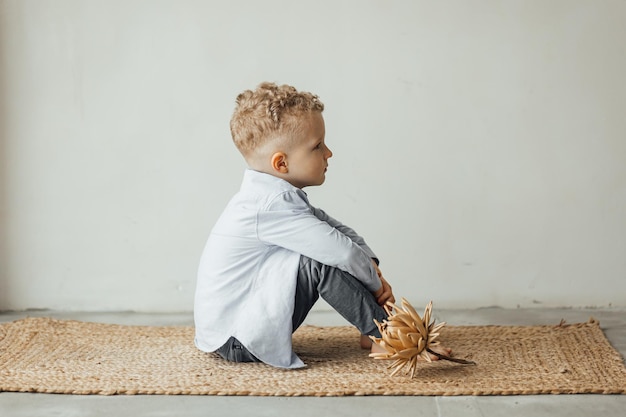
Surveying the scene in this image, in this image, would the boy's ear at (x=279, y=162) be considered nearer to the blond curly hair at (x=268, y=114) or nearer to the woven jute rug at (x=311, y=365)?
the blond curly hair at (x=268, y=114)

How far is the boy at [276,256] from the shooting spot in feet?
5.76

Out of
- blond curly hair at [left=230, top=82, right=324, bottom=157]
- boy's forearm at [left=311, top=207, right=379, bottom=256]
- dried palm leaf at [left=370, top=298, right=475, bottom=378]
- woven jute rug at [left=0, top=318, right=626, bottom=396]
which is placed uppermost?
blond curly hair at [left=230, top=82, right=324, bottom=157]

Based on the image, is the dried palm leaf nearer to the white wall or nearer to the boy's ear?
the boy's ear

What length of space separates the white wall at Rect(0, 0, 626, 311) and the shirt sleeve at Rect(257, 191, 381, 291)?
0.65 m

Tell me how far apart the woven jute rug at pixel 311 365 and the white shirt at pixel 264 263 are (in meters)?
0.07

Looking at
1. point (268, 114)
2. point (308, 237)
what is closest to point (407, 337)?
point (308, 237)

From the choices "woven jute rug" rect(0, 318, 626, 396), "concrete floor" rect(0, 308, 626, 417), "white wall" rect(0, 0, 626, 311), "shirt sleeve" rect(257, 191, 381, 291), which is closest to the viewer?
"concrete floor" rect(0, 308, 626, 417)

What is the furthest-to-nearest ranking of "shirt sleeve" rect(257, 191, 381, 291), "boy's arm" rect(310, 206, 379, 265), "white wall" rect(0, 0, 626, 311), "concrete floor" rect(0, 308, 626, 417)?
"white wall" rect(0, 0, 626, 311) → "boy's arm" rect(310, 206, 379, 265) → "shirt sleeve" rect(257, 191, 381, 291) → "concrete floor" rect(0, 308, 626, 417)

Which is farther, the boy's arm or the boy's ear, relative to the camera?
the boy's arm

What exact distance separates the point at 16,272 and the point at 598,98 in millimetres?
1744

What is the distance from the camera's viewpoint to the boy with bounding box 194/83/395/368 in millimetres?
1757

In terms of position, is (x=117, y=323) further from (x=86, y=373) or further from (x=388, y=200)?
(x=388, y=200)

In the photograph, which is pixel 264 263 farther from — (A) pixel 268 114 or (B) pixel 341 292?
(A) pixel 268 114

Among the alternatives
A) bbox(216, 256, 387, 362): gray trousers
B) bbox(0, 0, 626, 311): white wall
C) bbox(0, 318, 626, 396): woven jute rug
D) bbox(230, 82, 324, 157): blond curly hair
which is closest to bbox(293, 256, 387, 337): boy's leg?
bbox(216, 256, 387, 362): gray trousers
